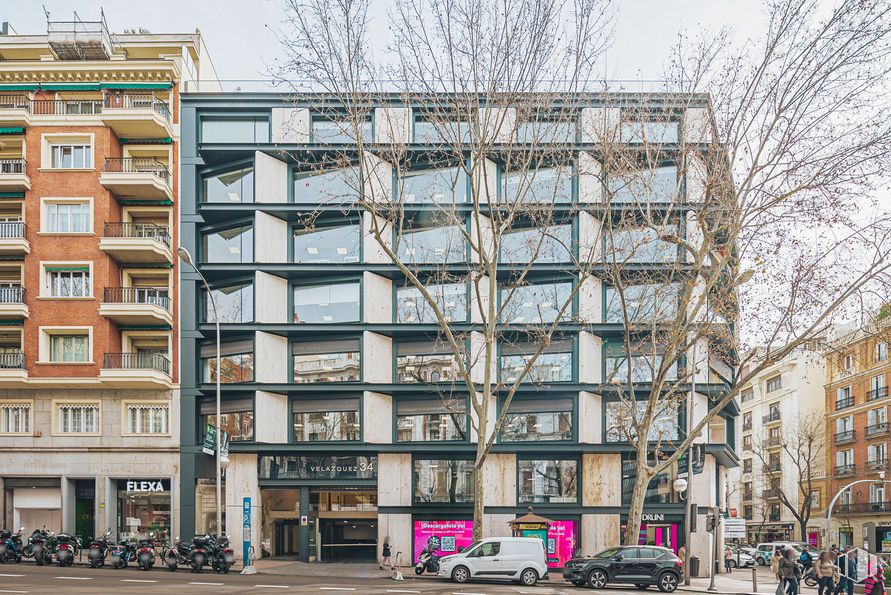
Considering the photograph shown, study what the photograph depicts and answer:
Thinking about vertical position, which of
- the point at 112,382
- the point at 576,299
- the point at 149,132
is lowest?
the point at 112,382

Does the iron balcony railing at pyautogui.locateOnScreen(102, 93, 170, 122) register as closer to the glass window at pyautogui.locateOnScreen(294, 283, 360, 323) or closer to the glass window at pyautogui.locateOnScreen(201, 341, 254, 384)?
the glass window at pyautogui.locateOnScreen(294, 283, 360, 323)

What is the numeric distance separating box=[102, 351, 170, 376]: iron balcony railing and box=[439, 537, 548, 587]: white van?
52.1 feet

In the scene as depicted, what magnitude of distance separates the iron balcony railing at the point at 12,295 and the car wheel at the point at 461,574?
2193 cm

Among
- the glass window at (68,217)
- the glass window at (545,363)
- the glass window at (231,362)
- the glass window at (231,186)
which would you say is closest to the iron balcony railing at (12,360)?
the glass window at (68,217)

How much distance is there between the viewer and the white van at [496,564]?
25922 millimetres

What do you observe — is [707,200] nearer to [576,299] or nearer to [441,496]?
[576,299]

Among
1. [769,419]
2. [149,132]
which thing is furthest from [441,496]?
[769,419]

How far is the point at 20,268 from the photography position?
35.1 m

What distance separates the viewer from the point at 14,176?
3441cm

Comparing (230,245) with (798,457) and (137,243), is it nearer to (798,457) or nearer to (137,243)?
(137,243)

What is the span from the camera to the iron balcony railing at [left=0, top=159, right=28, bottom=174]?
34.9 metres

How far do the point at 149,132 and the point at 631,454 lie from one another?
2567 cm

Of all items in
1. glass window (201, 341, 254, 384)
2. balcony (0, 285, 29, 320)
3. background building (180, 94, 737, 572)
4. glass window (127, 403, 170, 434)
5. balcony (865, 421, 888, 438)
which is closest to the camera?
balcony (0, 285, 29, 320)

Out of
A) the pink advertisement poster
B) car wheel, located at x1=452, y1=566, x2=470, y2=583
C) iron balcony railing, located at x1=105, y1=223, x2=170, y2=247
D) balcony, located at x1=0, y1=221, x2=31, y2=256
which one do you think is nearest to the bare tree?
the pink advertisement poster
